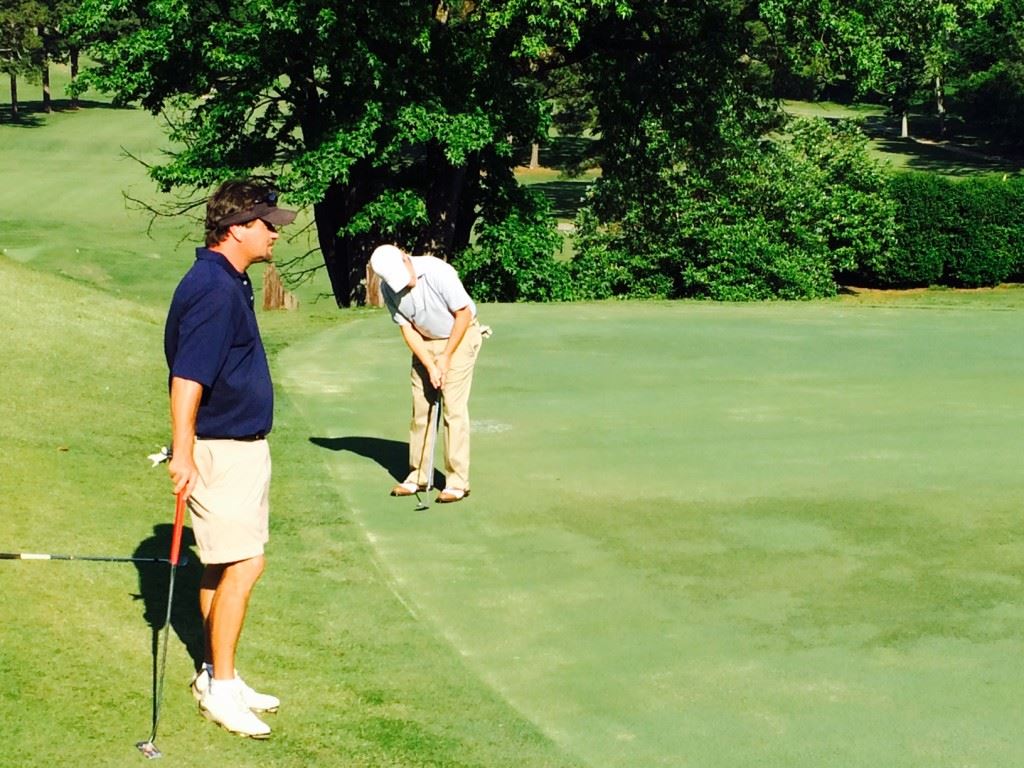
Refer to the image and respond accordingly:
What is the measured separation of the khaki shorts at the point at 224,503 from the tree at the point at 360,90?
751 inches

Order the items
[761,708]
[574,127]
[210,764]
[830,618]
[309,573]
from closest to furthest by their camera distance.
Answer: [210,764] → [761,708] → [830,618] → [309,573] → [574,127]

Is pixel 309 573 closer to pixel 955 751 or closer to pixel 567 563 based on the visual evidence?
pixel 567 563

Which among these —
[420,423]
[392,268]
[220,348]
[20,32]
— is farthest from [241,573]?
[20,32]

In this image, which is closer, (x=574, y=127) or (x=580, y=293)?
(x=580, y=293)

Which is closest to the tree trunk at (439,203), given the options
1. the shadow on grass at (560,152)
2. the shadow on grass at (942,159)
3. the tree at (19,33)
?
the shadow on grass at (560,152)

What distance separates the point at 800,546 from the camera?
30.0 ft

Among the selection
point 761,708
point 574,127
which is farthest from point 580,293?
point 574,127

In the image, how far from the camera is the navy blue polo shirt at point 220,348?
5730mm

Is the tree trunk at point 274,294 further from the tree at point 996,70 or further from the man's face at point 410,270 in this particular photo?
the tree at point 996,70

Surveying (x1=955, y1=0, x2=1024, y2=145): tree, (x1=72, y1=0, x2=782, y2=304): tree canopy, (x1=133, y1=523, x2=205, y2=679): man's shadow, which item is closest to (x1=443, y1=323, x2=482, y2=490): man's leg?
(x1=133, y1=523, x2=205, y2=679): man's shadow

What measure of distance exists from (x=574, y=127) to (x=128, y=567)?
5432cm

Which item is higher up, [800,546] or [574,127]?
[574,127]

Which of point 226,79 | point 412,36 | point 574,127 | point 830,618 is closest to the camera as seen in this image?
point 830,618

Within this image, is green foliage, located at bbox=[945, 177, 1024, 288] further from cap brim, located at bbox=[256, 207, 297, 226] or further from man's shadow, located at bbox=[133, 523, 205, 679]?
cap brim, located at bbox=[256, 207, 297, 226]
